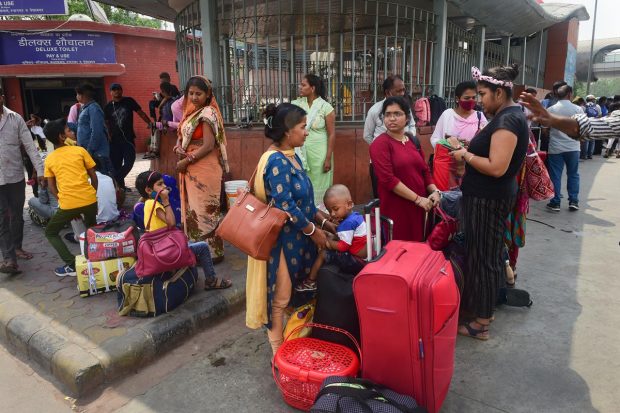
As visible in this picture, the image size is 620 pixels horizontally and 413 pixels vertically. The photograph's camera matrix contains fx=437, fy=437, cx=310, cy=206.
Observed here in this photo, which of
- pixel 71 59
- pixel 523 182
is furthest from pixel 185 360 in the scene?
pixel 71 59

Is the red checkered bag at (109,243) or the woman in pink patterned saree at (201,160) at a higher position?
the woman in pink patterned saree at (201,160)

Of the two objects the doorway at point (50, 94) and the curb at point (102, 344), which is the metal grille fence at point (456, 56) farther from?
the doorway at point (50, 94)

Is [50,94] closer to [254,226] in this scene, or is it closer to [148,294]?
[148,294]

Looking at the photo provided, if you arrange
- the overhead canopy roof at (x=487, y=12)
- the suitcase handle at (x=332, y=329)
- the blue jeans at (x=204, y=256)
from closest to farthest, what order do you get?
the suitcase handle at (x=332, y=329)
the blue jeans at (x=204, y=256)
the overhead canopy roof at (x=487, y=12)

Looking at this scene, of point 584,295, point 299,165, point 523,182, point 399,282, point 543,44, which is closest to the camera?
point 399,282

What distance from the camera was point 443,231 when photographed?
3.11 metres

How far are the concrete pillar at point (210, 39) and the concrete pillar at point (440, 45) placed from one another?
3492mm

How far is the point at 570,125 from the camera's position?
8.60 feet

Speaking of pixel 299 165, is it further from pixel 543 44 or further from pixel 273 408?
pixel 543 44

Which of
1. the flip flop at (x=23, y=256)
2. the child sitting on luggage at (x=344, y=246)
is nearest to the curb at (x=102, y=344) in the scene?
the flip flop at (x=23, y=256)

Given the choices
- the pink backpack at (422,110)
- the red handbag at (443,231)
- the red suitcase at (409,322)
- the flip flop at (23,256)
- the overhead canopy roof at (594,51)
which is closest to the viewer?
the red suitcase at (409,322)

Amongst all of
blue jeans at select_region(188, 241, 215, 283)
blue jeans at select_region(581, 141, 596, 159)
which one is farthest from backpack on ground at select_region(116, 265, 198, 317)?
blue jeans at select_region(581, 141, 596, 159)

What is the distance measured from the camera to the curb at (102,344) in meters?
2.79

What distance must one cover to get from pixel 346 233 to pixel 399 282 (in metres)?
0.61
